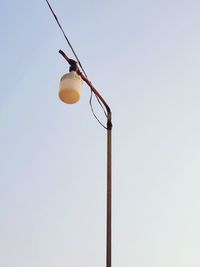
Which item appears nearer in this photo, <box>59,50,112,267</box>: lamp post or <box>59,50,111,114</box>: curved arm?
<box>59,50,112,267</box>: lamp post

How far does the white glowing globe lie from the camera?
24.9 ft

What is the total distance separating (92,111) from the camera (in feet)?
28.5

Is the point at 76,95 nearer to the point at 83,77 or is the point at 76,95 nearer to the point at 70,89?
the point at 70,89

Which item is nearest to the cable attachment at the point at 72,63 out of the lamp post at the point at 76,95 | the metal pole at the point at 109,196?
the lamp post at the point at 76,95

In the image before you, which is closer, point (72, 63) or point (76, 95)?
point (76, 95)

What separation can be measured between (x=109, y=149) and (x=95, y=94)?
1120 millimetres

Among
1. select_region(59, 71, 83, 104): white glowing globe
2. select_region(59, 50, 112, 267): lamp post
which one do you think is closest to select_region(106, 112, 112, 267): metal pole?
select_region(59, 50, 112, 267): lamp post

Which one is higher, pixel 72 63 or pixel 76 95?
pixel 72 63

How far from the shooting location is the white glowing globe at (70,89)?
7.58 m

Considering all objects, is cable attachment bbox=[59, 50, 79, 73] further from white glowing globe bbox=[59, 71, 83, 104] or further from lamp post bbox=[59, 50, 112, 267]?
white glowing globe bbox=[59, 71, 83, 104]

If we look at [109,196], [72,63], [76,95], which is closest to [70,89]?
[76,95]

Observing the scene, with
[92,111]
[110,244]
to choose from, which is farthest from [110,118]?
[110,244]

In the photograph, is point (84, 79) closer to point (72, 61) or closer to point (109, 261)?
point (72, 61)

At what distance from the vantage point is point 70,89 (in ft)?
24.8
